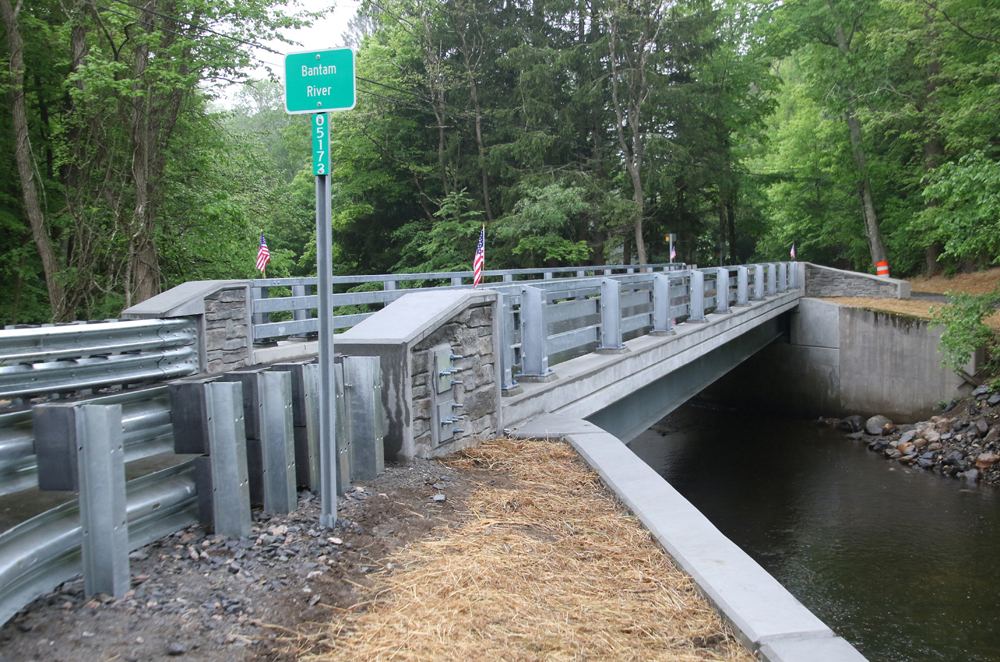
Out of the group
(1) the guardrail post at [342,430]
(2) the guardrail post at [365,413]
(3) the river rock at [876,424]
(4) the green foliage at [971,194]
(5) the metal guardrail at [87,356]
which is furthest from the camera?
(3) the river rock at [876,424]

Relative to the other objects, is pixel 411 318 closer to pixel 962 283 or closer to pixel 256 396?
pixel 256 396

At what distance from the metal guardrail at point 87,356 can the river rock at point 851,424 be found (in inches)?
707

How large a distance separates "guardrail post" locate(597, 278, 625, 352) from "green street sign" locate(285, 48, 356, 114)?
5381 mm

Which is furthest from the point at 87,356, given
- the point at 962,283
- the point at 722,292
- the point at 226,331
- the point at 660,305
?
the point at 962,283

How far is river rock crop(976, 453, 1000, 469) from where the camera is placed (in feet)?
48.0

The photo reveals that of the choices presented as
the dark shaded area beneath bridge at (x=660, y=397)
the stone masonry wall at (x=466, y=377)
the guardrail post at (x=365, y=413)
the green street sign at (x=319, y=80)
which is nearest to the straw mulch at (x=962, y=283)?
the dark shaded area beneath bridge at (x=660, y=397)

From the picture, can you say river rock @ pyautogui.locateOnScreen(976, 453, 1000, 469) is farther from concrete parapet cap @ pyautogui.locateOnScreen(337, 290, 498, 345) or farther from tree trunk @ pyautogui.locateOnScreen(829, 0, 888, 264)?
tree trunk @ pyautogui.locateOnScreen(829, 0, 888, 264)

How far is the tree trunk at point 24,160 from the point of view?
48.6 feet

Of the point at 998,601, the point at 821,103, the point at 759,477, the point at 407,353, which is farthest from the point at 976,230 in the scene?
the point at 821,103

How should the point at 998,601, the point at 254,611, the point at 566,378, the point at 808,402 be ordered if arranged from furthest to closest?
the point at 808,402 < the point at 998,601 < the point at 566,378 < the point at 254,611

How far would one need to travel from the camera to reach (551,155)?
96.4 feet

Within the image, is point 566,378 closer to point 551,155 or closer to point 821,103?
point 551,155

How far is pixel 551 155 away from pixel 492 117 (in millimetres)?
3045

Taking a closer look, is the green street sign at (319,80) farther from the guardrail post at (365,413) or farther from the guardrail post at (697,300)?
the guardrail post at (697,300)
